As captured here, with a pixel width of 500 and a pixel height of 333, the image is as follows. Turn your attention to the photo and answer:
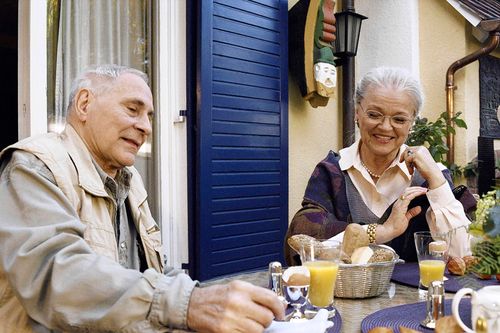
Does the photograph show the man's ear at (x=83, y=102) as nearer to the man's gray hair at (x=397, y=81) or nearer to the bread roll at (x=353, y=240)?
the bread roll at (x=353, y=240)

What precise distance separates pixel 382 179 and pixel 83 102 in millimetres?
1272

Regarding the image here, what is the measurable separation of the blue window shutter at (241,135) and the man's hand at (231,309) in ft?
7.95

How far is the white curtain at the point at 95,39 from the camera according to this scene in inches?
113

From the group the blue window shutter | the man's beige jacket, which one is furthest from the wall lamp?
the man's beige jacket

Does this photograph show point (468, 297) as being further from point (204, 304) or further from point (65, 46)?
point (65, 46)

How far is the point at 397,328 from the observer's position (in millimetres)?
1201

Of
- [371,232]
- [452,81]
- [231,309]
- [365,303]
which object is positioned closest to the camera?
[231,309]

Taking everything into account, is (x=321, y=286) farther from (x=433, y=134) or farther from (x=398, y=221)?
(x=433, y=134)

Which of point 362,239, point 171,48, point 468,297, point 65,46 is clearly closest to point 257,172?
point 171,48

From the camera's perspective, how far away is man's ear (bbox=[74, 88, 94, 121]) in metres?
1.58

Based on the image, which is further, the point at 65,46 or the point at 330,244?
the point at 65,46

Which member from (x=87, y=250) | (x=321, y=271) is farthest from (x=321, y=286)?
(x=87, y=250)

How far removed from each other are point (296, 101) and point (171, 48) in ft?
4.22

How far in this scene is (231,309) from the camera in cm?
99
